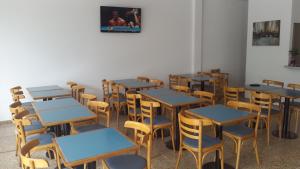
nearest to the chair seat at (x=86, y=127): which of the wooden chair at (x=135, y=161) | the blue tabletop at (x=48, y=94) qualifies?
the wooden chair at (x=135, y=161)

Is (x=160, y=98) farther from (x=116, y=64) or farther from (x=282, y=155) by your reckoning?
(x=116, y=64)

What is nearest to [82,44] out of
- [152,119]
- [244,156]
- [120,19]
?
[120,19]

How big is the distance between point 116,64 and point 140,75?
0.66 m

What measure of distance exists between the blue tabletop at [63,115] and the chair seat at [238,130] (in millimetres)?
1617

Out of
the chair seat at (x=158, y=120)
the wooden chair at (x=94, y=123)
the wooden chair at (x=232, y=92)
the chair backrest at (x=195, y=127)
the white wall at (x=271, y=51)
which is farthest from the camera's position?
the white wall at (x=271, y=51)

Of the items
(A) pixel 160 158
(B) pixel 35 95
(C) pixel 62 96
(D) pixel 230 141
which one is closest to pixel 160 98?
(A) pixel 160 158

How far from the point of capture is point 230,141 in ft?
13.0

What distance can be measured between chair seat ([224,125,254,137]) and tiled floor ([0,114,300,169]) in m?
0.44

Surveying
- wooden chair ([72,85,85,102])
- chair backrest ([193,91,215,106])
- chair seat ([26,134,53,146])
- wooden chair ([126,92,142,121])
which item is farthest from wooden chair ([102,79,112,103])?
chair seat ([26,134,53,146])

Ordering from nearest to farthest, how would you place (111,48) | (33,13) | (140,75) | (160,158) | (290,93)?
(160,158)
(290,93)
(33,13)
(111,48)
(140,75)

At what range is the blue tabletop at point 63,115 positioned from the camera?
266 centimetres

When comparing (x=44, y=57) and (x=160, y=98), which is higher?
(x=44, y=57)

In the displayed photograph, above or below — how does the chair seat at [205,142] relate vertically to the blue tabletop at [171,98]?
below

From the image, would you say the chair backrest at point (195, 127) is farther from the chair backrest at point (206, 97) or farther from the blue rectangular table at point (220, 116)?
the chair backrest at point (206, 97)
